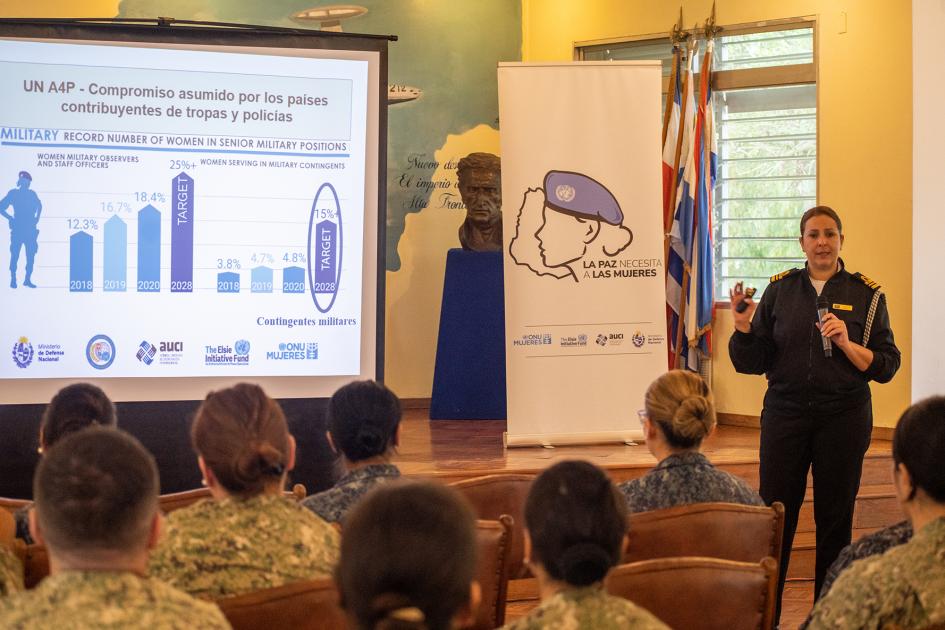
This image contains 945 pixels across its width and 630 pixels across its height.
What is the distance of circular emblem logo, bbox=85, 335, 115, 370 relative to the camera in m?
4.43

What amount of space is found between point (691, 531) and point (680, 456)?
0.31m

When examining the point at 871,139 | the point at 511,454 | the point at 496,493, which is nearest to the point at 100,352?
the point at 511,454

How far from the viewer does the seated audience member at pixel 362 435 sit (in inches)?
101

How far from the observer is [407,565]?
122 cm

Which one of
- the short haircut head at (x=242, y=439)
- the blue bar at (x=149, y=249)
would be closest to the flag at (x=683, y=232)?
the blue bar at (x=149, y=249)

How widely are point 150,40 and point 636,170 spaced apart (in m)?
2.50

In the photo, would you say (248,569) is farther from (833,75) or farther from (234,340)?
(833,75)

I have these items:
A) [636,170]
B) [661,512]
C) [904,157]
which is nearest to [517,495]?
[661,512]

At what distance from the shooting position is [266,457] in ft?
6.81

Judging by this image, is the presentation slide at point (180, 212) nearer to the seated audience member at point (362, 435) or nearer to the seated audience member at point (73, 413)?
the seated audience member at point (73, 413)

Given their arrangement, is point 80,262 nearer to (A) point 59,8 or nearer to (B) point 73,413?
(B) point 73,413

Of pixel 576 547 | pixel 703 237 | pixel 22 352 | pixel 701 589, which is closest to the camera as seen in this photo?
pixel 576 547

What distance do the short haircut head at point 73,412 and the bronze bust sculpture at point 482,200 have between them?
4272mm

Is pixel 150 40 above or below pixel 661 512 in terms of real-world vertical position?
above
